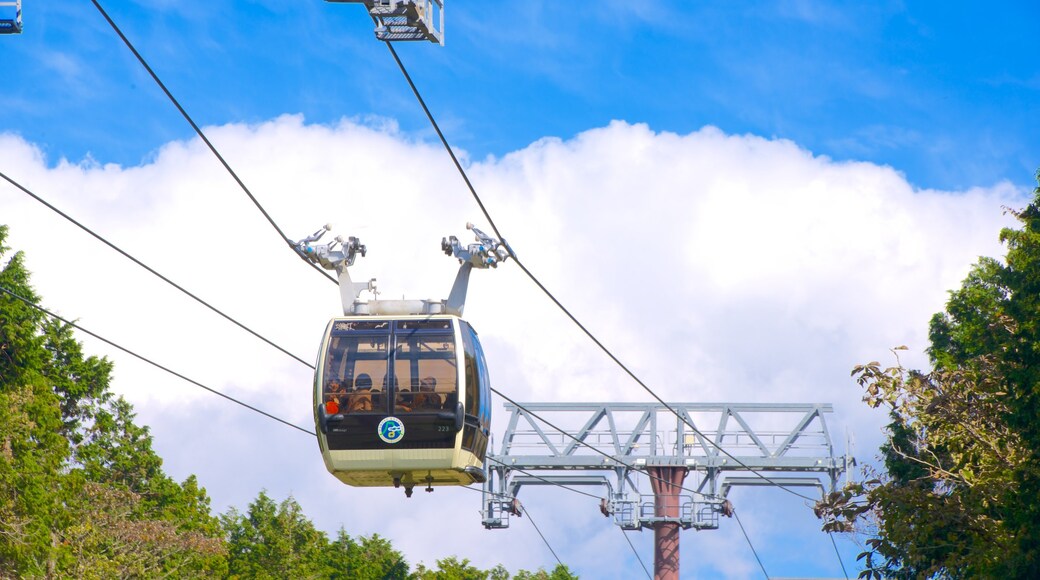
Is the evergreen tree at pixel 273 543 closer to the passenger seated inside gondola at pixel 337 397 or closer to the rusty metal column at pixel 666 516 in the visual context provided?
the rusty metal column at pixel 666 516

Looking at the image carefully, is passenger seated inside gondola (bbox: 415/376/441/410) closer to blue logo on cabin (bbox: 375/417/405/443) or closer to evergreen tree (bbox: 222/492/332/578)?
blue logo on cabin (bbox: 375/417/405/443)

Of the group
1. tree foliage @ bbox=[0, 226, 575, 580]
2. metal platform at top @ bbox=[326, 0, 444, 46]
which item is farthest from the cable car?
tree foliage @ bbox=[0, 226, 575, 580]

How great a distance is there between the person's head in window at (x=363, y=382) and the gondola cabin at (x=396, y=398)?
1 centimetres

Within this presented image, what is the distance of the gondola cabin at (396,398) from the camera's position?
997 inches

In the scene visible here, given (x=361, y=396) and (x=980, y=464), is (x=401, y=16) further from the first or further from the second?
(x=980, y=464)

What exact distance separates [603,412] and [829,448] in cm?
757

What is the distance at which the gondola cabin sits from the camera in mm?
25312

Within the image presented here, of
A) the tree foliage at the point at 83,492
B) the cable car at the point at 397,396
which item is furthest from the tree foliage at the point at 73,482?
the cable car at the point at 397,396

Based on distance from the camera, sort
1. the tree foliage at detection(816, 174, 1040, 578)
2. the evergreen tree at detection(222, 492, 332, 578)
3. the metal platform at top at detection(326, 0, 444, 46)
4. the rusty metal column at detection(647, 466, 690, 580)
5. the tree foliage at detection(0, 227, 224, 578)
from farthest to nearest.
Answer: the evergreen tree at detection(222, 492, 332, 578) → the rusty metal column at detection(647, 466, 690, 580) → the tree foliage at detection(0, 227, 224, 578) → the tree foliage at detection(816, 174, 1040, 578) → the metal platform at top at detection(326, 0, 444, 46)

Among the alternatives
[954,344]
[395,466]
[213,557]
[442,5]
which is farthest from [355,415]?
[213,557]

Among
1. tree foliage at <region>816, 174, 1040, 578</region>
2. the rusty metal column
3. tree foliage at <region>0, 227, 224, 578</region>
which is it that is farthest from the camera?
the rusty metal column

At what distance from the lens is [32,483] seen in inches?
1940

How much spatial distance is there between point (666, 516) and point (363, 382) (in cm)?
3743

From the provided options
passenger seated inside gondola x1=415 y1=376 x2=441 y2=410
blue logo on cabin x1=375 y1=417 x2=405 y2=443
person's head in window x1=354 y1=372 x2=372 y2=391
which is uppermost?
person's head in window x1=354 y1=372 x2=372 y2=391
